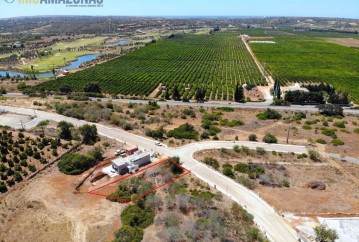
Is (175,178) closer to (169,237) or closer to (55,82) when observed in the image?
(169,237)

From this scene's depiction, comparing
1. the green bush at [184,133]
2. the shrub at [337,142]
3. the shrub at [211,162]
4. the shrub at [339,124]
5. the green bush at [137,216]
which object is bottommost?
the green bush at [137,216]

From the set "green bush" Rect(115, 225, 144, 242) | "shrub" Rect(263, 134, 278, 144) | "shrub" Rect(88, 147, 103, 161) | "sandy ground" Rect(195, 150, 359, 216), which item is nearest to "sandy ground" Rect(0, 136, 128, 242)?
"green bush" Rect(115, 225, 144, 242)

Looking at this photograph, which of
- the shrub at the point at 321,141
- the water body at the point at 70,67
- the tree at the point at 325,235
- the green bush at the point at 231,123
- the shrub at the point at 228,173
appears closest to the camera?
the tree at the point at 325,235

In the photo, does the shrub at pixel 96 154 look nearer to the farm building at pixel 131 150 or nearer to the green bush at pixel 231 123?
the farm building at pixel 131 150

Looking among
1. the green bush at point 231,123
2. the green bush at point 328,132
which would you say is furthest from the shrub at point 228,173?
the green bush at point 328,132

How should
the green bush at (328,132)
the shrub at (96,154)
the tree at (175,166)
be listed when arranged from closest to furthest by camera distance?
the tree at (175,166)
the shrub at (96,154)
the green bush at (328,132)

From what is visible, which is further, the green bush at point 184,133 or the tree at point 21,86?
the tree at point 21,86

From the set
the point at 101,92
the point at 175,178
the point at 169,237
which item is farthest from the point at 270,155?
the point at 101,92
